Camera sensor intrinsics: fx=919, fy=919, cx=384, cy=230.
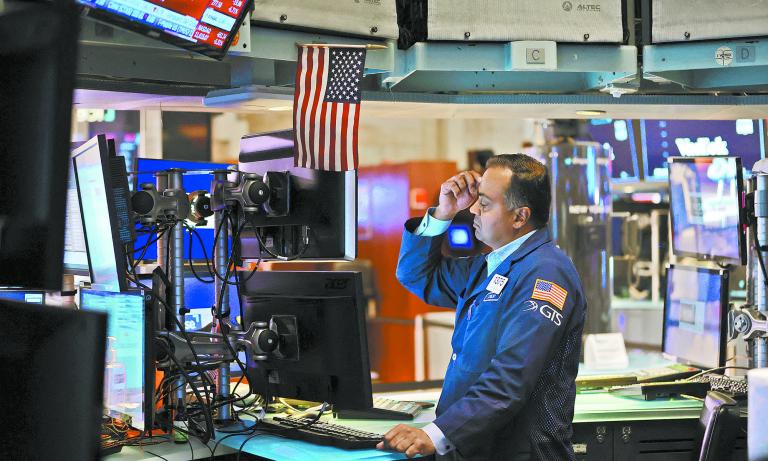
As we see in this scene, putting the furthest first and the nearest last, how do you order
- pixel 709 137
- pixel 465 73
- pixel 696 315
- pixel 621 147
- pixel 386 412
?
pixel 621 147, pixel 709 137, pixel 465 73, pixel 696 315, pixel 386 412

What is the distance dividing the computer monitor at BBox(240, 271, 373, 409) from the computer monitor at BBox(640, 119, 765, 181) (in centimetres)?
244

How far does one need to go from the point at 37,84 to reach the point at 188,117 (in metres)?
6.27

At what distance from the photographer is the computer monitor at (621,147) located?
4.85 metres

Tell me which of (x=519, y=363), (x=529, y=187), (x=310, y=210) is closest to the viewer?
(x=519, y=363)

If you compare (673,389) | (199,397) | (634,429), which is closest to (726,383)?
(673,389)

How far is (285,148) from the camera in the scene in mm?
3271

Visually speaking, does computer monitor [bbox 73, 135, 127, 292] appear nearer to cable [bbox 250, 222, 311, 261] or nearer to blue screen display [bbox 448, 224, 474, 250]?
cable [bbox 250, 222, 311, 261]

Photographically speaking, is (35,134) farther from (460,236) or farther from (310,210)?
(460,236)

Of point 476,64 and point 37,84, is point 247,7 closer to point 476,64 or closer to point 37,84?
point 476,64

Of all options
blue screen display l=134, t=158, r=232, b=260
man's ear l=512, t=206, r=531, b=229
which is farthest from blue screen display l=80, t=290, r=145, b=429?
man's ear l=512, t=206, r=531, b=229

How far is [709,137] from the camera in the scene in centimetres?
470

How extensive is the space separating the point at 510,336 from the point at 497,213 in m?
0.49

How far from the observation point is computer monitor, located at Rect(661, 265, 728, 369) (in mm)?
3814

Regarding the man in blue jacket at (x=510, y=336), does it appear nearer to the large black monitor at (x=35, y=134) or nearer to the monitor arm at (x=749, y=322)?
the monitor arm at (x=749, y=322)
